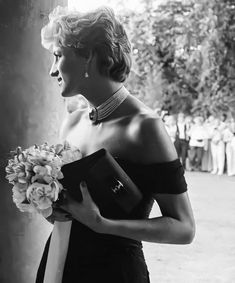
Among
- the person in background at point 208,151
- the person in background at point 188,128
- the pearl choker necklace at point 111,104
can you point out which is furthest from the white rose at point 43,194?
the person in background at point 188,128

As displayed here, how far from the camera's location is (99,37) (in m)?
1.47

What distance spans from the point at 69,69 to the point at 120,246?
20.2 inches

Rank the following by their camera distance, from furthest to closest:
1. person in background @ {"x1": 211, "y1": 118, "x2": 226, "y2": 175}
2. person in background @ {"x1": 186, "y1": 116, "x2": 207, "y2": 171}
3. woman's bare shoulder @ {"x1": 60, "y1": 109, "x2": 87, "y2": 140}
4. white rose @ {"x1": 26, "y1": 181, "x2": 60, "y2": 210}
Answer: person in background @ {"x1": 186, "y1": 116, "x2": 207, "y2": 171} → person in background @ {"x1": 211, "y1": 118, "x2": 226, "y2": 175} → woman's bare shoulder @ {"x1": 60, "y1": 109, "x2": 87, "y2": 140} → white rose @ {"x1": 26, "y1": 181, "x2": 60, "y2": 210}

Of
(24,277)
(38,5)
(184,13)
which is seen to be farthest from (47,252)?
(184,13)

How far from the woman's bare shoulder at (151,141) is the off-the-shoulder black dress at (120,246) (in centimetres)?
2

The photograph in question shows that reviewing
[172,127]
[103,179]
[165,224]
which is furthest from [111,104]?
[172,127]

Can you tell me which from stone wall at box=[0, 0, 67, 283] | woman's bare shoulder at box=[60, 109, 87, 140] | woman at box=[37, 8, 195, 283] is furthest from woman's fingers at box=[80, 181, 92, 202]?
stone wall at box=[0, 0, 67, 283]

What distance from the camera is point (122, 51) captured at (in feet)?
4.94

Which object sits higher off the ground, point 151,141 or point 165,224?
point 151,141

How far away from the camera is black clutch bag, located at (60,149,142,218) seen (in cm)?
140

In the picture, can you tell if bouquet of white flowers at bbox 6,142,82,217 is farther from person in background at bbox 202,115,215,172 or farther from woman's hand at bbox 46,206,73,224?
person in background at bbox 202,115,215,172

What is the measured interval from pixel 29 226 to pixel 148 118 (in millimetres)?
1046

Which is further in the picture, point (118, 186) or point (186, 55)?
point (186, 55)

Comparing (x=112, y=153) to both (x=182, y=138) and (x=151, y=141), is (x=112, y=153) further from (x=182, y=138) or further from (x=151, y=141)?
(x=182, y=138)
